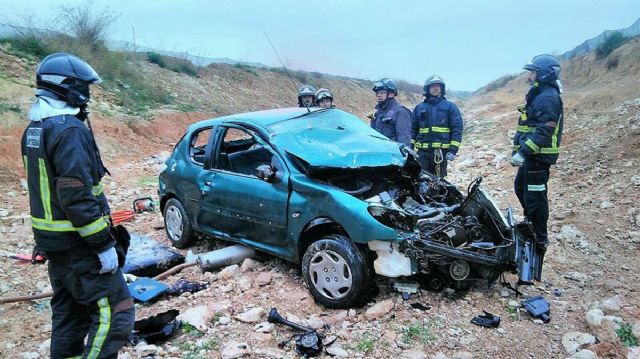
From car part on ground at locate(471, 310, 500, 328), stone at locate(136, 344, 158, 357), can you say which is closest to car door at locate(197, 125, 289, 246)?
stone at locate(136, 344, 158, 357)

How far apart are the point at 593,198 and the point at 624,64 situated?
62.3 ft

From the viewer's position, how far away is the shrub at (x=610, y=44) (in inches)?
1033

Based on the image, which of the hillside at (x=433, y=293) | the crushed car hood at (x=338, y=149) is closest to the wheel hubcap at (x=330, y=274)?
the hillside at (x=433, y=293)

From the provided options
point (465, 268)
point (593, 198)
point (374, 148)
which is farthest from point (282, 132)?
point (593, 198)

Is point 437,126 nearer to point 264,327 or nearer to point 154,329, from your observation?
point 264,327

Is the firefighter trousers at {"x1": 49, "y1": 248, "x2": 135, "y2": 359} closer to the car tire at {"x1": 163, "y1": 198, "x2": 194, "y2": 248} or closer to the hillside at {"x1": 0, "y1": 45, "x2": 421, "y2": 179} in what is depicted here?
the car tire at {"x1": 163, "y1": 198, "x2": 194, "y2": 248}

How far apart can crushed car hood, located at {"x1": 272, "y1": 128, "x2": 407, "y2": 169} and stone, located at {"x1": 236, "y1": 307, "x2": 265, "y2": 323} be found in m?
1.29

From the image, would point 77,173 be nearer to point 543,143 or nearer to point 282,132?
point 282,132

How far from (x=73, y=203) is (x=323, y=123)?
2975 mm

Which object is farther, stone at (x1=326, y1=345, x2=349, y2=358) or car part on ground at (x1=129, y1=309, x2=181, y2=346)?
car part on ground at (x1=129, y1=309, x2=181, y2=346)

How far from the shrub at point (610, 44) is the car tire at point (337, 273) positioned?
27513 millimetres

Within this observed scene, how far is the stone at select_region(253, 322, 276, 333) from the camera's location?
3750 mm

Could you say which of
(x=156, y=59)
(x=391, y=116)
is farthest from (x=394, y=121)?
(x=156, y=59)

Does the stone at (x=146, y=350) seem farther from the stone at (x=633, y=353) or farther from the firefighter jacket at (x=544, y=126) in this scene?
the firefighter jacket at (x=544, y=126)
